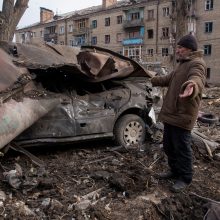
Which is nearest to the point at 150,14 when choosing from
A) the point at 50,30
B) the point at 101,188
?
the point at 50,30

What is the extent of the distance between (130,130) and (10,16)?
6.23 metres

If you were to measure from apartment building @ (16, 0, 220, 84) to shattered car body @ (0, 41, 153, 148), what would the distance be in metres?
32.5

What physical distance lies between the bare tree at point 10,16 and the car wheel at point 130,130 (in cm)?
564

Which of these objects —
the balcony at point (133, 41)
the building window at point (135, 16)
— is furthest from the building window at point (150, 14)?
the balcony at point (133, 41)

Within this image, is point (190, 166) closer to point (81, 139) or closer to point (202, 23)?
point (81, 139)

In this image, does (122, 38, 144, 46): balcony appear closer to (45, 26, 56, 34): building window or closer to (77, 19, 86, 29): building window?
(77, 19, 86, 29): building window

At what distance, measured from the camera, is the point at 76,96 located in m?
6.42

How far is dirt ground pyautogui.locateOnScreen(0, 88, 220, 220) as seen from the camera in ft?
14.0

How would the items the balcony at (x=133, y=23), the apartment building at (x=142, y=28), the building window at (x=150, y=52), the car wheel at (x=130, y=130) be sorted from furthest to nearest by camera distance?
the balcony at (x=133, y=23)
the building window at (x=150, y=52)
the apartment building at (x=142, y=28)
the car wheel at (x=130, y=130)

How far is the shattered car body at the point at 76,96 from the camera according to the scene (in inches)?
217

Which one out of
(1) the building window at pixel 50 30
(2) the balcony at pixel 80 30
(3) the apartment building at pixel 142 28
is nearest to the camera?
(3) the apartment building at pixel 142 28

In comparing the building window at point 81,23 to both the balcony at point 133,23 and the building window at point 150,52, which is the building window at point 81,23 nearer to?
the balcony at point 133,23

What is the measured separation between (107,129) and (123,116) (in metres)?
0.51

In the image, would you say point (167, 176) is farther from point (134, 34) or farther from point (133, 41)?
point (134, 34)
